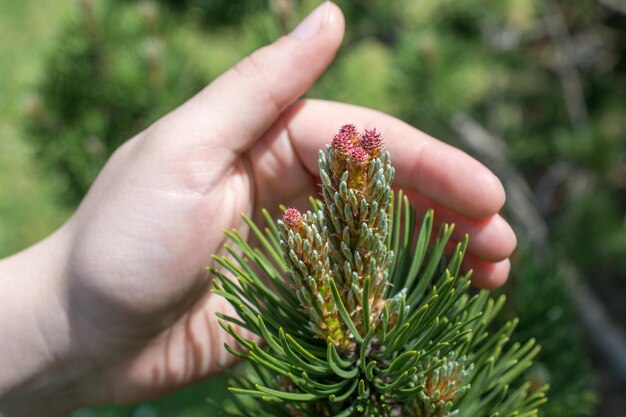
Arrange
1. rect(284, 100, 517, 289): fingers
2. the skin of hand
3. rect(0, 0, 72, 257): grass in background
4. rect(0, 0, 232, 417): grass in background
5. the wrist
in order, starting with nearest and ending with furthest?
rect(284, 100, 517, 289): fingers
the skin of hand
the wrist
rect(0, 0, 232, 417): grass in background
rect(0, 0, 72, 257): grass in background

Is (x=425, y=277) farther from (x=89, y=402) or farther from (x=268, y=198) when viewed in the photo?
(x=89, y=402)

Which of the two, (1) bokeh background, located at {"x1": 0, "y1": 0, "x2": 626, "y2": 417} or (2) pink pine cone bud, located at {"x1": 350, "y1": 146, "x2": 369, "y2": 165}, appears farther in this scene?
(1) bokeh background, located at {"x1": 0, "y1": 0, "x2": 626, "y2": 417}

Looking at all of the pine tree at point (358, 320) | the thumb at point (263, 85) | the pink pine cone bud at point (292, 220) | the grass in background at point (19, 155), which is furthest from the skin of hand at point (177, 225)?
the grass in background at point (19, 155)

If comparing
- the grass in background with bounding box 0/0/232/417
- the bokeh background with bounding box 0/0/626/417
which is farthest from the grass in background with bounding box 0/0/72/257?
the bokeh background with bounding box 0/0/626/417

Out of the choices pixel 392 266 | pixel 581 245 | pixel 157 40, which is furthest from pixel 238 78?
pixel 581 245

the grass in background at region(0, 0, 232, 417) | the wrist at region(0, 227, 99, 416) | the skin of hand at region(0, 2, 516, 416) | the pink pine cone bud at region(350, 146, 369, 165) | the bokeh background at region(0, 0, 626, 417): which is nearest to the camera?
the pink pine cone bud at region(350, 146, 369, 165)

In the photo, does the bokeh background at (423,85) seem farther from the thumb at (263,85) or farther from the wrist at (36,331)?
the wrist at (36,331)

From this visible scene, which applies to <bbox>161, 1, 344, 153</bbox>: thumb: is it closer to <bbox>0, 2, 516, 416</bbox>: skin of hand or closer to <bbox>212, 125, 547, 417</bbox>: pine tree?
<bbox>0, 2, 516, 416</bbox>: skin of hand

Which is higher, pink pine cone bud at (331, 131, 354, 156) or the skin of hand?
pink pine cone bud at (331, 131, 354, 156)
